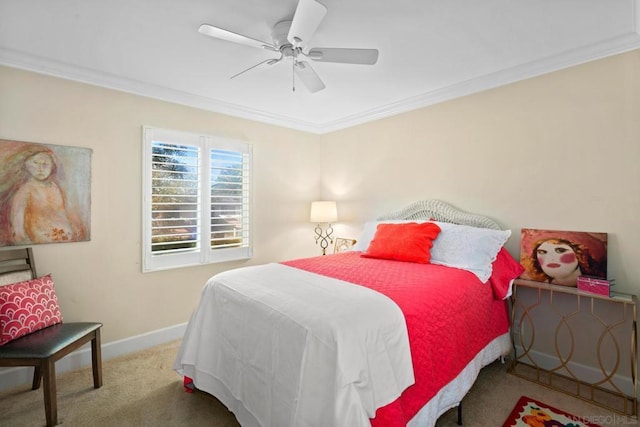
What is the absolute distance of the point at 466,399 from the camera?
7.09 ft

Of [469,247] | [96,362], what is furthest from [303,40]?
[96,362]

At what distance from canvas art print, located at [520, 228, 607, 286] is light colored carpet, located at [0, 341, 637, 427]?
0.83 metres

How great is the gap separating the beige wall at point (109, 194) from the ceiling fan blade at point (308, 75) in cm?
158

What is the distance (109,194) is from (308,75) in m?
2.05

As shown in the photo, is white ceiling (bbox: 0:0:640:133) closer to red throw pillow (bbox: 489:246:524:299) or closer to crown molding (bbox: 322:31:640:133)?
crown molding (bbox: 322:31:640:133)

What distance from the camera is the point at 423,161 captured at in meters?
3.39

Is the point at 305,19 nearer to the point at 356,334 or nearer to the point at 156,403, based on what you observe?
the point at 356,334

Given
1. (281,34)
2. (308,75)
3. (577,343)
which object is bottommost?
(577,343)

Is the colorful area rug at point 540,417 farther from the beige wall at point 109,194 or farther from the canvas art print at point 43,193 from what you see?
the canvas art print at point 43,193

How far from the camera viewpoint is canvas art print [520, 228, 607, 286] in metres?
2.24

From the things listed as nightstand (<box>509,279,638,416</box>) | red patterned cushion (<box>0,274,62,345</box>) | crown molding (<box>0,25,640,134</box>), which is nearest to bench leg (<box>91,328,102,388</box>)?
red patterned cushion (<box>0,274,62,345</box>)

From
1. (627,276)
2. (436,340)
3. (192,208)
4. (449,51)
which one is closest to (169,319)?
(192,208)

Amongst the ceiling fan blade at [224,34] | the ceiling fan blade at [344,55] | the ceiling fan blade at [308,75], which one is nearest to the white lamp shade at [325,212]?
the ceiling fan blade at [308,75]

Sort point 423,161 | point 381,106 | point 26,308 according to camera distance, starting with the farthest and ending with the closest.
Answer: point 381,106 < point 423,161 < point 26,308
